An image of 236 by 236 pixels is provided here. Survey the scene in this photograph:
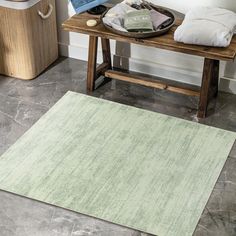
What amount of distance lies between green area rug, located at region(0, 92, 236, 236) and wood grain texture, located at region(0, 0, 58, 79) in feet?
1.13

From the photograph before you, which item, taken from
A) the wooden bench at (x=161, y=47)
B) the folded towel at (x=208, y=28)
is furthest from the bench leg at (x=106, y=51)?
the folded towel at (x=208, y=28)

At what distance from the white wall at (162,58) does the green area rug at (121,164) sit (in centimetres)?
38

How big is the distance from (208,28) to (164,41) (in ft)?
→ 0.71

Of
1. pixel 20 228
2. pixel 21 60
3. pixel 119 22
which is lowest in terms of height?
pixel 20 228

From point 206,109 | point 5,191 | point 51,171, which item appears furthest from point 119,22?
point 5,191

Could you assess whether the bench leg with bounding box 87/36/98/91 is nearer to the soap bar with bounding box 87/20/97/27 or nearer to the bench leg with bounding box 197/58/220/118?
the soap bar with bounding box 87/20/97/27

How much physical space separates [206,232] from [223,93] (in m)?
1.03

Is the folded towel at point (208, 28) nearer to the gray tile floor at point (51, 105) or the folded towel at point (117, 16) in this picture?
the folded towel at point (117, 16)

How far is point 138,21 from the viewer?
243cm

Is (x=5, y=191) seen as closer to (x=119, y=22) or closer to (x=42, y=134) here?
(x=42, y=134)

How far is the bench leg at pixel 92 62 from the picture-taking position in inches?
103

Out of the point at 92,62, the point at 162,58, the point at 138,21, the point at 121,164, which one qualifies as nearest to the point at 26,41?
the point at 92,62

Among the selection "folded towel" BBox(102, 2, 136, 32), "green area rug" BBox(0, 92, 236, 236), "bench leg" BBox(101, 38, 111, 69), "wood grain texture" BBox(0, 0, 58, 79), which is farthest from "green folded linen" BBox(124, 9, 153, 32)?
"wood grain texture" BBox(0, 0, 58, 79)

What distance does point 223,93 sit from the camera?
277cm
